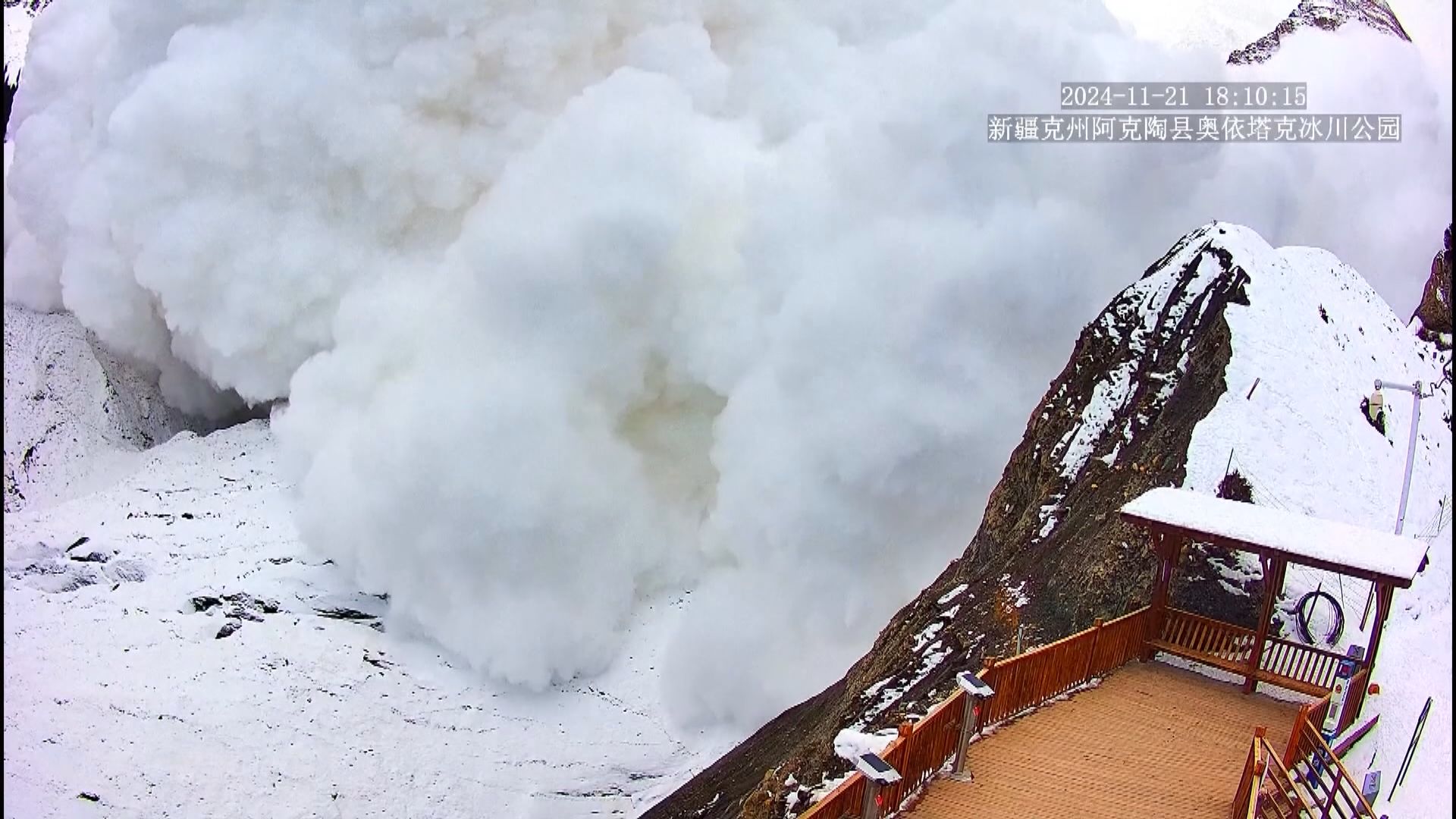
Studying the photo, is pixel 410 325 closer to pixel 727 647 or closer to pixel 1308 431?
pixel 727 647

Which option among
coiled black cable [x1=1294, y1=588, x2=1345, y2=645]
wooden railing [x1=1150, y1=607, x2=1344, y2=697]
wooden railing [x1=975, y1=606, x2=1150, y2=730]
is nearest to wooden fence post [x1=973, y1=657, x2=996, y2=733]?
wooden railing [x1=975, y1=606, x2=1150, y2=730]

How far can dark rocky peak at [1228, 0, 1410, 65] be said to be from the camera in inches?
1228

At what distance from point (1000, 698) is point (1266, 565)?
3671mm

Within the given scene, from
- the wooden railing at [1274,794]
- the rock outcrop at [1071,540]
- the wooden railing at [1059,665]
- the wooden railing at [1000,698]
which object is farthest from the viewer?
the rock outcrop at [1071,540]

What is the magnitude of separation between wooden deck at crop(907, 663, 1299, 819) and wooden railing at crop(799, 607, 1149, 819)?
5.7 inches

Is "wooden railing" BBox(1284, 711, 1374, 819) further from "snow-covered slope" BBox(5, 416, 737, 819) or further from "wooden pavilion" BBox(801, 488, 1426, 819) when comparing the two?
"snow-covered slope" BBox(5, 416, 737, 819)

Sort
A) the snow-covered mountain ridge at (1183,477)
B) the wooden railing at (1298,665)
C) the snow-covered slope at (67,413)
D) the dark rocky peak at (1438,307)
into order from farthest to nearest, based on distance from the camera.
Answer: the snow-covered slope at (67,413) → the dark rocky peak at (1438,307) → the snow-covered mountain ridge at (1183,477) → the wooden railing at (1298,665)

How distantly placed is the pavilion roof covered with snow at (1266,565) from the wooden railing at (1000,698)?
20.0 inches

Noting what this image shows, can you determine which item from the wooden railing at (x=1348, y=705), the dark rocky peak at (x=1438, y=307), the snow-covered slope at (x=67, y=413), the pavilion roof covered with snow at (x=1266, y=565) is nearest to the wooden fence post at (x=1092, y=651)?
the pavilion roof covered with snow at (x=1266, y=565)

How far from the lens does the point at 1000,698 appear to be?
9.19 m

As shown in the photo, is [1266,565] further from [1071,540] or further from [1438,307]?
[1438,307]

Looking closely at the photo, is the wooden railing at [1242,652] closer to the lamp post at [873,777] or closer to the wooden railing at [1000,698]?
the wooden railing at [1000,698]

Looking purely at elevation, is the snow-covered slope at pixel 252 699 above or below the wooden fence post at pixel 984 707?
below

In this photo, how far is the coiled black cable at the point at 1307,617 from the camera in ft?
38.8
